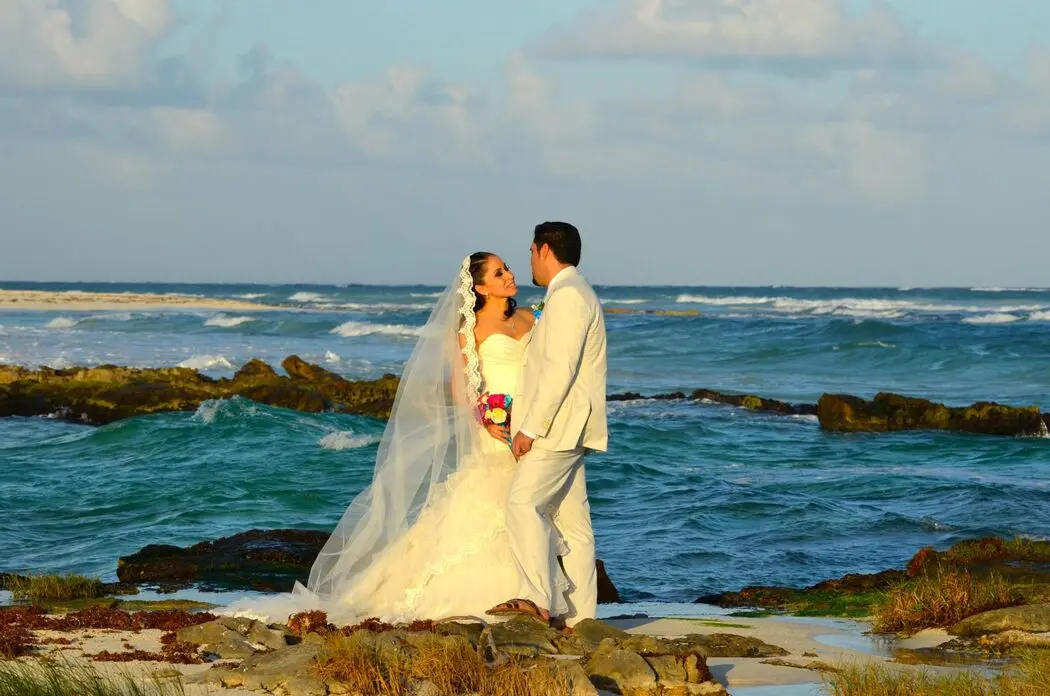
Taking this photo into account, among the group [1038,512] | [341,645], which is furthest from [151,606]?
[1038,512]

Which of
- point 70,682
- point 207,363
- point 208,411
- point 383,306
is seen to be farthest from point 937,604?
point 383,306

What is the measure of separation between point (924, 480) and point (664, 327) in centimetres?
4139

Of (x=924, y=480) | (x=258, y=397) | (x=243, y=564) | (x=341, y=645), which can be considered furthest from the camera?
(x=258, y=397)

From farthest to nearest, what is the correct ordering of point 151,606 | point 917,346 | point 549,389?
1. point 917,346
2. point 151,606
3. point 549,389

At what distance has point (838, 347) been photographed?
4309 centimetres

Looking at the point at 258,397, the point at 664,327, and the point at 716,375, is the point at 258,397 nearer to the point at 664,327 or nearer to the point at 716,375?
the point at 716,375

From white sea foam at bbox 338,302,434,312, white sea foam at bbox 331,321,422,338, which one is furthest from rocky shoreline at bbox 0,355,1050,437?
white sea foam at bbox 338,302,434,312

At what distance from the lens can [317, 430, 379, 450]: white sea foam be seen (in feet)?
67.4

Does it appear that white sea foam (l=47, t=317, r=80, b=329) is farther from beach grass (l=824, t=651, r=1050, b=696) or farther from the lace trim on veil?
beach grass (l=824, t=651, r=1050, b=696)

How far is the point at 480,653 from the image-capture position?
6.54m

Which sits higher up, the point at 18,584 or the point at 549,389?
the point at 549,389

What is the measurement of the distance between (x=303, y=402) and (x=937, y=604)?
17.8m

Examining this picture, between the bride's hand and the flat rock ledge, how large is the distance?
1.18 m

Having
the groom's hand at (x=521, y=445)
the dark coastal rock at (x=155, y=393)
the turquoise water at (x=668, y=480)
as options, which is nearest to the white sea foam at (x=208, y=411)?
the turquoise water at (x=668, y=480)
